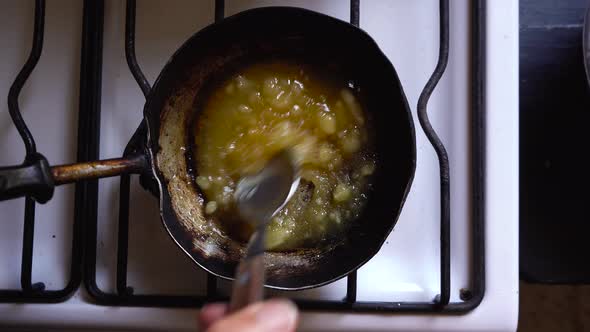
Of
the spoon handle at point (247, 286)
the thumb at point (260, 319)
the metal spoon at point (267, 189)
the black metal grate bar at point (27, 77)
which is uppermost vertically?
the black metal grate bar at point (27, 77)

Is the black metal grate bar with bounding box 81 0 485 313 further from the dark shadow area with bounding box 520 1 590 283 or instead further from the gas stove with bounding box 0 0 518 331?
the dark shadow area with bounding box 520 1 590 283

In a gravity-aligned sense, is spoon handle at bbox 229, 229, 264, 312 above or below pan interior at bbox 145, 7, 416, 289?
below

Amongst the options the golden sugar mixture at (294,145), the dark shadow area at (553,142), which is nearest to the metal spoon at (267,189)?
the golden sugar mixture at (294,145)

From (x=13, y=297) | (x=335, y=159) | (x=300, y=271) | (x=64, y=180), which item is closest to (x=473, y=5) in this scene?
(x=335, y=159)

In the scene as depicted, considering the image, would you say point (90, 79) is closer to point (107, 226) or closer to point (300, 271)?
point (107, 226)

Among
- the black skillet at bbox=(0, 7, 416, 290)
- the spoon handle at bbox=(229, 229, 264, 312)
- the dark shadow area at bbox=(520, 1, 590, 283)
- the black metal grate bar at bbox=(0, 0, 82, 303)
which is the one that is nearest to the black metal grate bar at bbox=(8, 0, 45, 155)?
the black metal grate bar at bbox=(0, 0, 82, 303)

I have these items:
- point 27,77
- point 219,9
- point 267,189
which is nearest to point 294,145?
point 267,189

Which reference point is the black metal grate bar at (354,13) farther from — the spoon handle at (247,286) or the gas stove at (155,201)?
the spoon handle at (247,286)
